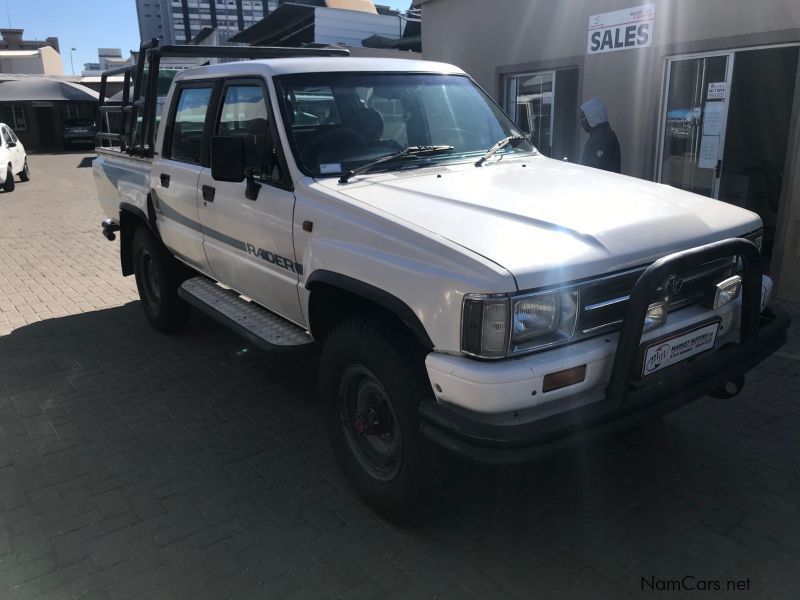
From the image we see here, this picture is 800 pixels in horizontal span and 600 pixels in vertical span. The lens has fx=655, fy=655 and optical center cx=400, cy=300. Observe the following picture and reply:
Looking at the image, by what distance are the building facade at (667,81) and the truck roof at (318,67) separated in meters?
3.48

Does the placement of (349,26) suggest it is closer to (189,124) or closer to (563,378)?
(189,124)

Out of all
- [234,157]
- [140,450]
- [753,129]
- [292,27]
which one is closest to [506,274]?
[234,157]

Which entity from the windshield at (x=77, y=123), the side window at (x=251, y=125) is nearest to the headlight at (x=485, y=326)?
the side window at (x=251, y=125)

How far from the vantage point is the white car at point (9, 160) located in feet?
53.3

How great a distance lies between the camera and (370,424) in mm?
3023

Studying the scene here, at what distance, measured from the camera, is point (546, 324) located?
2473mm

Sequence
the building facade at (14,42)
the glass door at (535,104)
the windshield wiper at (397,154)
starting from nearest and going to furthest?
1. the windshield wiper at (397,154)
2. the glass door at (535,104)
3. the building facade at (14,42)

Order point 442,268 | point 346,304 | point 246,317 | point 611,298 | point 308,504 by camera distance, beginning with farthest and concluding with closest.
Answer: point 246,317 → point 346,304 → point 308,504 → point 611,298 → point 442,268

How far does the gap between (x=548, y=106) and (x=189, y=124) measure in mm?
5506

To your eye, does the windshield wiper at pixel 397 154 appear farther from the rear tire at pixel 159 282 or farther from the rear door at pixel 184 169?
the rear tire at pixel 159 282

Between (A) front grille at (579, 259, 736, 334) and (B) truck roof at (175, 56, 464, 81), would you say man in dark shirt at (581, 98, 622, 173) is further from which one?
(A) front grille at (579, 259, 736, 334)

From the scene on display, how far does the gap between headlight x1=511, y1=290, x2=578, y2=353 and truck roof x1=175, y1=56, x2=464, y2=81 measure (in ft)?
7.11

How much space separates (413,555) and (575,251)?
1.49 m

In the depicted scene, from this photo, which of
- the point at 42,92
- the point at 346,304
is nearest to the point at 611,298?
the point at 346,304
